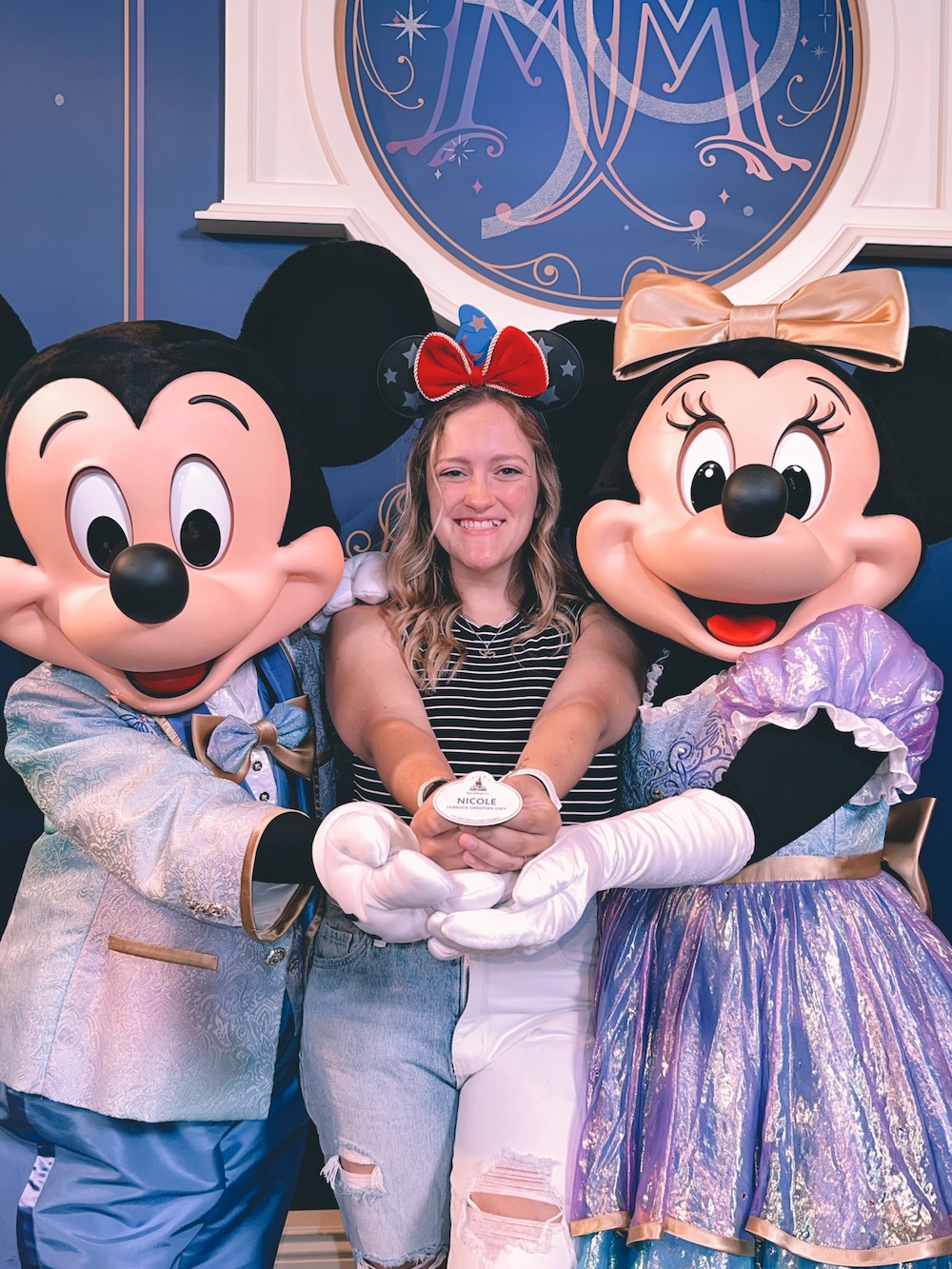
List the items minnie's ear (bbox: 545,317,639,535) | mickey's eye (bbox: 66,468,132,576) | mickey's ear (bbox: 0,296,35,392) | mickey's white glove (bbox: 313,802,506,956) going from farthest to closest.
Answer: minnie's ear (bbox: 545,317,639,535), mickey's ear (bbox: 0,296,35,392), mickey's eye (bbox: 66,468,132,576), mickey's white glove (bbox: 313,802,506,956)

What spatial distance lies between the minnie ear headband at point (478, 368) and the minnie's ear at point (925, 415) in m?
0.41

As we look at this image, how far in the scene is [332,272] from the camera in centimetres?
179

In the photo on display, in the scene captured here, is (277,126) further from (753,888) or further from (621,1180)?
(621,1180)

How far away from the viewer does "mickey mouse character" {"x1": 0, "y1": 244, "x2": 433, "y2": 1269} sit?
1473 mm

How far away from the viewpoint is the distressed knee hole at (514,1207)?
4.69 feet

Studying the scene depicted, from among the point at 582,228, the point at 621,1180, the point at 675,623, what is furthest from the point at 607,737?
the point at 582,228

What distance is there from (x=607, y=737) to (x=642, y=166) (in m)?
1.08

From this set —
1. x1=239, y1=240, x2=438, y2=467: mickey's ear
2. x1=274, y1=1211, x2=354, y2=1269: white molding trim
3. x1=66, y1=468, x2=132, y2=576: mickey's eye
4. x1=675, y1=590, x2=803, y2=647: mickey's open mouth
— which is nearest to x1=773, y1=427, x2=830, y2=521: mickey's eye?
x1=675, y1=590, x2=803, y2=647: mickey's open mouth

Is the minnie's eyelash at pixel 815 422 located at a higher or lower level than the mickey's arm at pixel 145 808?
higher

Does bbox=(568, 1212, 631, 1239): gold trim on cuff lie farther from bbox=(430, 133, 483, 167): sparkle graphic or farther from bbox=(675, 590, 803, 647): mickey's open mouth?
bbox=(430, 133, 483, 167): sparkle graphic

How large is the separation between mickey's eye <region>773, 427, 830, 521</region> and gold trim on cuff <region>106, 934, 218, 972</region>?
35.4 inches

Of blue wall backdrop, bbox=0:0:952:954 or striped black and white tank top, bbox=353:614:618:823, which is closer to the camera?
striped black and white tank top, bbox=353:614:618:823

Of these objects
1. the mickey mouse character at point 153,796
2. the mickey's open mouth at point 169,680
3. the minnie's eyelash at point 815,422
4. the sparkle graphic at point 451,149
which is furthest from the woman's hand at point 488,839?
the sparkle graphic at point 451,149

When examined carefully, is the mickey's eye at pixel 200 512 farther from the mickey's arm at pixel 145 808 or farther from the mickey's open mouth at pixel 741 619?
the mickey's open mouth at pixel 741 619
